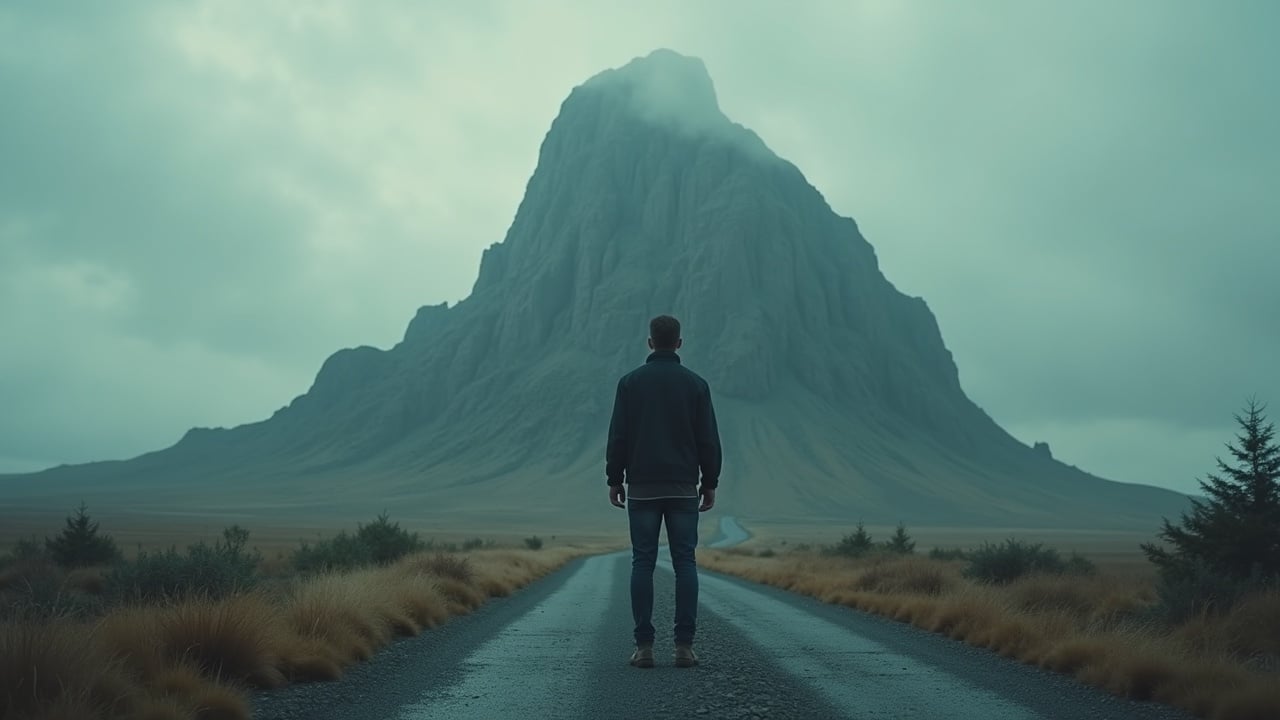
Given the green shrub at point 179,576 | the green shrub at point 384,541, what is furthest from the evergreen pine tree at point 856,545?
the green shrub at point 179,576

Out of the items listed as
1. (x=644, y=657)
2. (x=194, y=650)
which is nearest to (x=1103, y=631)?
(x=644, y=657)

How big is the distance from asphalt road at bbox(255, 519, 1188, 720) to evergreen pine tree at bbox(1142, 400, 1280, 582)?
44.3ft

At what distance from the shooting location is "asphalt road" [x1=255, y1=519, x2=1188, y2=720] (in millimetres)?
6778

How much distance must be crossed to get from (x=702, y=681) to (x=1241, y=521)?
20.3 metres

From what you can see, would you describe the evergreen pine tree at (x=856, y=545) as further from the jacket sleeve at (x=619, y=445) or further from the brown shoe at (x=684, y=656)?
the jacket sleeve at (x=619, y=445)

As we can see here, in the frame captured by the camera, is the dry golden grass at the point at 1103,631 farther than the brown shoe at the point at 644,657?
No

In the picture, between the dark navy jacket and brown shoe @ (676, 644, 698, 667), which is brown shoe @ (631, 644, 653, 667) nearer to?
brown shoe @ (676, 644, 698, 667)

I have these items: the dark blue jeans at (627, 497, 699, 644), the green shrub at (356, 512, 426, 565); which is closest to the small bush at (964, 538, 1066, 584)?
the dark blue jeans at (627, 497, 699, 644)

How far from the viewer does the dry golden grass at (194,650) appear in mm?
5508

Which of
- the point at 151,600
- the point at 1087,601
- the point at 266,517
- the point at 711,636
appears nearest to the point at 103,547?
the point at 151,600

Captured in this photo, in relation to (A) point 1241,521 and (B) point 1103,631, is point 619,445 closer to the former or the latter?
(B) point 1103,631

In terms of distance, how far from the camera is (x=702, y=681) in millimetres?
7797

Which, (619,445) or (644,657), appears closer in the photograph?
(619,445)

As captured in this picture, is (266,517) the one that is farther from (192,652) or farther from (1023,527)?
(192,652)
